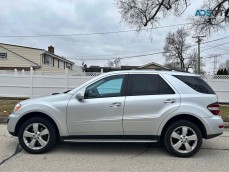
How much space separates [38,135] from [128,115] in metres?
1.83

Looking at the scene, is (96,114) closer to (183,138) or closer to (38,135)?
(38,135)

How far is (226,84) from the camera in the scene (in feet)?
50.3

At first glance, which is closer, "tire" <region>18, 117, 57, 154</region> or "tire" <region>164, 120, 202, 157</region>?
"tire" <region>164, 120, 202, 157</region>

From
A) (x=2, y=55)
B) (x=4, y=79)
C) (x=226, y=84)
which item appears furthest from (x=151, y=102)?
(x=2, y=55)

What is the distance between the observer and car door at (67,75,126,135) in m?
5.44

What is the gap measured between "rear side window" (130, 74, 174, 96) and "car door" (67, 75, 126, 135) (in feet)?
0.89

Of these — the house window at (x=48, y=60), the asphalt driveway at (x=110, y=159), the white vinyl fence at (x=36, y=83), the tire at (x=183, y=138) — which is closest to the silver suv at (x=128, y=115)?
the tire at (x=183, y=138)

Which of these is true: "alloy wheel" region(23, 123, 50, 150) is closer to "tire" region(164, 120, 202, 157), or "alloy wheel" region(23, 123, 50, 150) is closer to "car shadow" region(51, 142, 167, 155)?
"car shadow" region(51, 142, 167, 155)

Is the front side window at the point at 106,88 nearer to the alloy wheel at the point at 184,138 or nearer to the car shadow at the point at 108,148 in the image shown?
the car shadow at the point at 108,148

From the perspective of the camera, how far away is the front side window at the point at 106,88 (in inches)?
220

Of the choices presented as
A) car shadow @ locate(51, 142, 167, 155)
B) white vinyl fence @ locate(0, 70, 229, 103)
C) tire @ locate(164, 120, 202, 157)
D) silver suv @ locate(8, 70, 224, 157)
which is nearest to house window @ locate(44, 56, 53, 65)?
white vinyl fence @ locate(0, 70, 229, 103)

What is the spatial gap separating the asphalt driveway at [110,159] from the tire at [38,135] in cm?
15

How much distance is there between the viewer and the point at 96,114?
545 centimetres

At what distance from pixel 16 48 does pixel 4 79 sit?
634 inches
